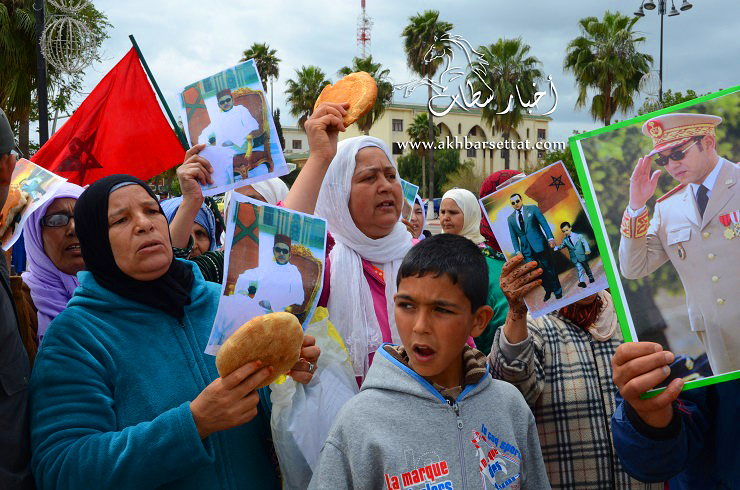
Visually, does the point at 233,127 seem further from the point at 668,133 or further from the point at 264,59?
the point at 264,59

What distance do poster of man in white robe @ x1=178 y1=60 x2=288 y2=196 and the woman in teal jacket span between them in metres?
0.56

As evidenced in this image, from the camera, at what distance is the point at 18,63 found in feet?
48.6

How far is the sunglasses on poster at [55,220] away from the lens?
10.1 feet

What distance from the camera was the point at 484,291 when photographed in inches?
87.7

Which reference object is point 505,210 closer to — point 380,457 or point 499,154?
point 380,457

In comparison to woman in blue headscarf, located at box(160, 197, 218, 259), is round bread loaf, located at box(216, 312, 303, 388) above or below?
below

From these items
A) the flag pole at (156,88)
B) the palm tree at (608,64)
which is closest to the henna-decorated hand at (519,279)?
the flag pole at (156,88)

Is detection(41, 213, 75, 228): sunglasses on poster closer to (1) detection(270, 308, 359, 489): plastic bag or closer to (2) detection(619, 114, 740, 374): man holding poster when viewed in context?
(1) detection(270, 308, 359, 489): plastic bag

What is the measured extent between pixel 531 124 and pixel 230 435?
8295 centimetres

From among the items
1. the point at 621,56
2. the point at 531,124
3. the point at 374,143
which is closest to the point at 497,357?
the point at 374,143

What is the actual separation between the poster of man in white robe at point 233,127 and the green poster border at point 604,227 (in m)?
1.32

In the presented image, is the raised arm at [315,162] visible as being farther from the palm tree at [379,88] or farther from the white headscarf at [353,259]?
the palm tree at [379,88]

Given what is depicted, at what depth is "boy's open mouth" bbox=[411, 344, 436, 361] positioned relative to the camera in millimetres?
2042

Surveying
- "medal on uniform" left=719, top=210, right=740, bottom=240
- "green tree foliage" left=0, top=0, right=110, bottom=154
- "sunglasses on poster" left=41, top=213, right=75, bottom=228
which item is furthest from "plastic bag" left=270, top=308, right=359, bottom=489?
"green tree foliage" left=0, top=0, right=110, bottom=154
